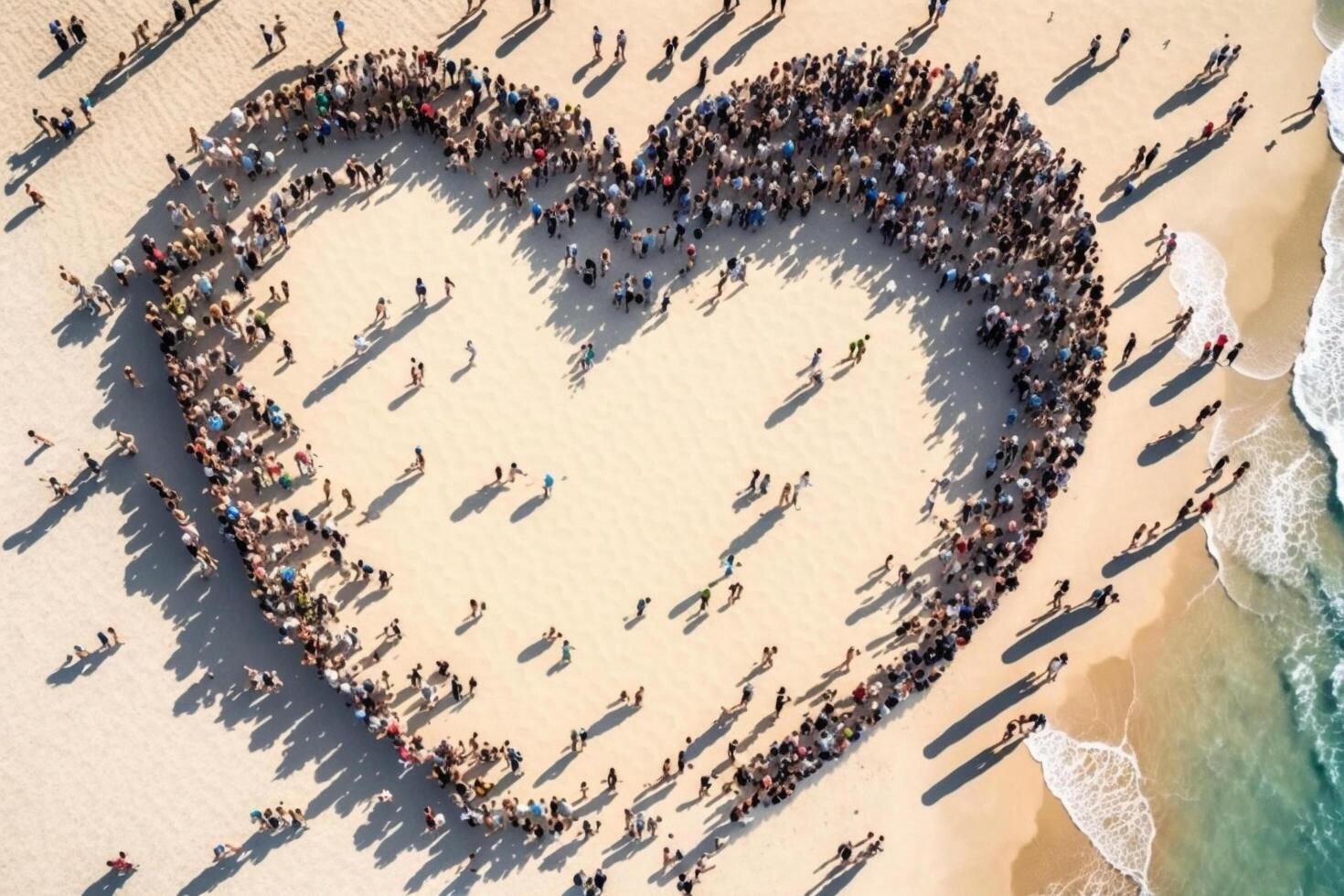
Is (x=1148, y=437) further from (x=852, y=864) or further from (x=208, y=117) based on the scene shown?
(x=208, y=117)

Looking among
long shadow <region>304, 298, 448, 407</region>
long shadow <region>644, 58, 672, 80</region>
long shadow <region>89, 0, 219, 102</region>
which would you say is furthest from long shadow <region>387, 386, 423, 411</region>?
long shadow <region>89, 0, 219, 102</region>

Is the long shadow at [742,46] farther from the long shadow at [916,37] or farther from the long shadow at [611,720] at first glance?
the long shadow at [611,720]

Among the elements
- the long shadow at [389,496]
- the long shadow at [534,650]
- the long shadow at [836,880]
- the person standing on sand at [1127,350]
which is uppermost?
the long shadow at [389,496]

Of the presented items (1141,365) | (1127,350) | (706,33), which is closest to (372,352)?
(706,33)

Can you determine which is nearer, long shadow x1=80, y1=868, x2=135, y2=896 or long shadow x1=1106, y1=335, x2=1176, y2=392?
long shadow x1=80, y1=868, x2=135, y2=896

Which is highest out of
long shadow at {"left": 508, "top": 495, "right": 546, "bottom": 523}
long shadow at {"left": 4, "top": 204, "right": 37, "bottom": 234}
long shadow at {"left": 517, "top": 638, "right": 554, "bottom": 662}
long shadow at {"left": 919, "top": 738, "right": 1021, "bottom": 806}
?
long shadow at {"left": 4, "top": 204, "right": 37, "bottom": 234}

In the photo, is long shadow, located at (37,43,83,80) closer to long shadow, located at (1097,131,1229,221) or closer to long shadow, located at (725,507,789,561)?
long shadow, located at (725,507,789,561)

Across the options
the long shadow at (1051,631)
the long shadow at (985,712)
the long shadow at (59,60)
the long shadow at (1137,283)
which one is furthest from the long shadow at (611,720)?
the long shadow at (59,60)
